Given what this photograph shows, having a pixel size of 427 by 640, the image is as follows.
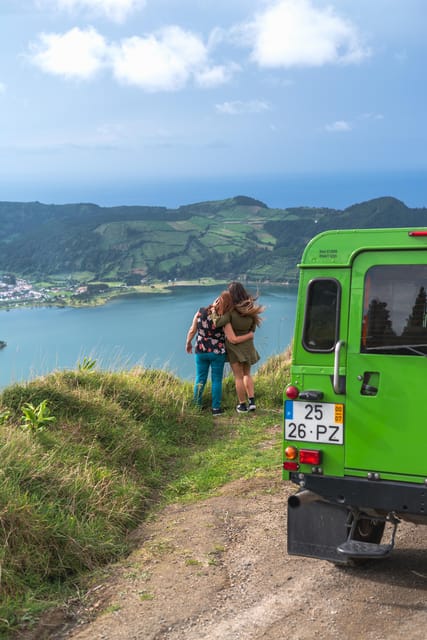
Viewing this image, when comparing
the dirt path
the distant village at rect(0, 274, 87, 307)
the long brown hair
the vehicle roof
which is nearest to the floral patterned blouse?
the long brown hair

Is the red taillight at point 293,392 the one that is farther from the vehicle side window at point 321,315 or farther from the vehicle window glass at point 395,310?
the vehicle window glass at point 395,310

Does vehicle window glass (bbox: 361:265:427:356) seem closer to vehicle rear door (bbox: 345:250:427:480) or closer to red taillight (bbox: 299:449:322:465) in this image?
vehicle rear door (bbox: 345:250:427:480)

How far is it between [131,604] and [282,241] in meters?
84.2

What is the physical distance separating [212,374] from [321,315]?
570 centimetres

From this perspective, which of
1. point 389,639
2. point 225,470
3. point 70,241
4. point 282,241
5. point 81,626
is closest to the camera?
point 389,639

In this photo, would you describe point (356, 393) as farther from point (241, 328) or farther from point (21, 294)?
point (21, 294)

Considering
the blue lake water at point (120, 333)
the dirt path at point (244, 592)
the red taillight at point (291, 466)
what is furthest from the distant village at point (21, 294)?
the red taillight at point (291, 466)

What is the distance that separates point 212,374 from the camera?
1065 centimetres

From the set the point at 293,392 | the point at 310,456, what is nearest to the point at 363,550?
the point at 310,456

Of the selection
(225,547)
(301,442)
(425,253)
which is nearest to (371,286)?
(425,253)

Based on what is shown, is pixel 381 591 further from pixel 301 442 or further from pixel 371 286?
pixel 371 286

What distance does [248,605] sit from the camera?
477 centimetres

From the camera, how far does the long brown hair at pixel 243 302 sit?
10.4m

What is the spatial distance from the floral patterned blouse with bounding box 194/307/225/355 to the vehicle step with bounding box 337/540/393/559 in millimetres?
Result: 5835
